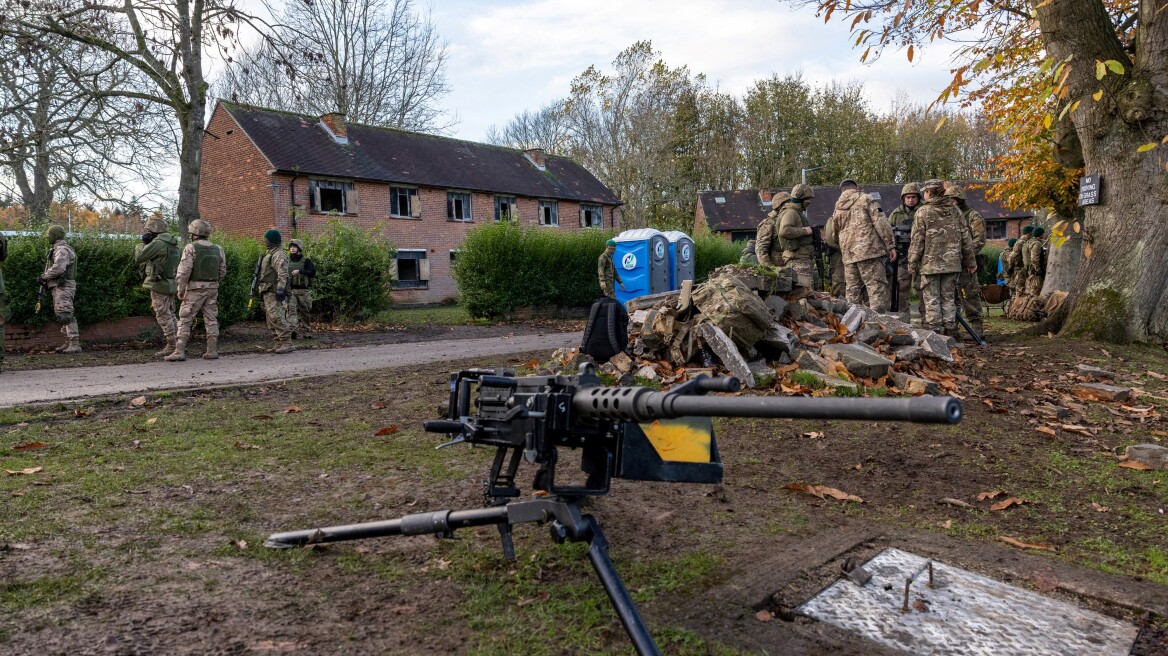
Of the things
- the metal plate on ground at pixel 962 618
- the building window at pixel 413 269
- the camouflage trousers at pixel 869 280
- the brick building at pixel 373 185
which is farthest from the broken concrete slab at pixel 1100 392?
the building window at pixel 413 269

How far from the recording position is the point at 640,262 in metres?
18.6

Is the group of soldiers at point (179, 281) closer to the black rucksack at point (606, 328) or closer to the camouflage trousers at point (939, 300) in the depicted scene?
the black rucksack at point (606, 328)

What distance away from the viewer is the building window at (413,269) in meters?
32.7

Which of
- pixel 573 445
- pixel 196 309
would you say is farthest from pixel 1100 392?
pixel 196 309

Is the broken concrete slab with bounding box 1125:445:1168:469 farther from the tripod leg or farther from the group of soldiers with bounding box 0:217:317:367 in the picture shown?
the group of soldiers with bounding box 0:217:317:367

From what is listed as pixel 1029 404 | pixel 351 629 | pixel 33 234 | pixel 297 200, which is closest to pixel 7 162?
pixel 33 234

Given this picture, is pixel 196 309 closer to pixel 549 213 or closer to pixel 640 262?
pixel 640 262

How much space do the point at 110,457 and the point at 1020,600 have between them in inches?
213

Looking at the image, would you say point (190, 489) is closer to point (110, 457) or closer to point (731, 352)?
point (110, 457)

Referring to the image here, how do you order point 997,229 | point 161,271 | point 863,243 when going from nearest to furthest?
point 863,243 → point 161,271 → point 997,229

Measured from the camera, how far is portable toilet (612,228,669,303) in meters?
18.6

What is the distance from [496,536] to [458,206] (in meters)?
32.9

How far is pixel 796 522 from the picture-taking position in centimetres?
372

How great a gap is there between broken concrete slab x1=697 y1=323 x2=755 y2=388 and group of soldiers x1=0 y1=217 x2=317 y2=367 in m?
7.86
